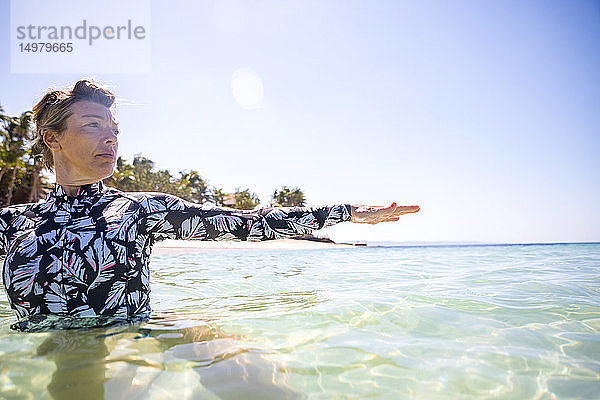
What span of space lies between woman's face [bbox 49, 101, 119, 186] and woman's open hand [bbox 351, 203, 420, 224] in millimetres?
1478

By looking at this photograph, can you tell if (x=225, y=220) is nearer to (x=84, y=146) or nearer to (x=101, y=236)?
(x=101, y=236)

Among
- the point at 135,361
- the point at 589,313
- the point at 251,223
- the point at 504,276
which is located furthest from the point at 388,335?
the point at 504,276

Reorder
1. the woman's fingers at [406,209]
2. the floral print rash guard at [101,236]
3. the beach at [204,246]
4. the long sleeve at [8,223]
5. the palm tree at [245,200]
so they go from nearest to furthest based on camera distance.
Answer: the floral print rash guard at [101,236], the long sleeve at [8,223], the woman's fingers at [406,209], the beach at [204,246], the palm tree at [245,200]

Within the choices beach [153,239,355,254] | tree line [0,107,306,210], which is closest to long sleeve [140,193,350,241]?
beach [153,239,355,254]

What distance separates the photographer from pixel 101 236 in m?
1.91

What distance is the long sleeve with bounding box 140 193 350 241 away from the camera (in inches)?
78.8

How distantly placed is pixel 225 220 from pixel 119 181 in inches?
1753

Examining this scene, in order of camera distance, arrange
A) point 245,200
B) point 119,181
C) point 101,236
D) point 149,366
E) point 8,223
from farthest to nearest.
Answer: point 245,200, point 119,181, point 8,223, point 101,236, point 149,366

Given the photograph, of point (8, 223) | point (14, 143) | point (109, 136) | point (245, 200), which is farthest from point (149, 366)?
point (245, 200)

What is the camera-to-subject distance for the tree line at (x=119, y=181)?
105 feet

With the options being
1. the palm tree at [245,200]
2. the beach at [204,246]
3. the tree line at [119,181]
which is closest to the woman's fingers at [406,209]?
the beach at [204,246]

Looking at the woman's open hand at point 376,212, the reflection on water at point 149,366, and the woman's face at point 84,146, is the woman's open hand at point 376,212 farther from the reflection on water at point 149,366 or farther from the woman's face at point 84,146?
the woman's face at point 84,146

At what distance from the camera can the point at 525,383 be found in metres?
1.66

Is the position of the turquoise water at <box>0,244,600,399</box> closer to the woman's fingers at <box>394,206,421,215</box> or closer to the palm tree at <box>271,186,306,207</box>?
the woman's fingers at <box>394,206,421,215</box>
